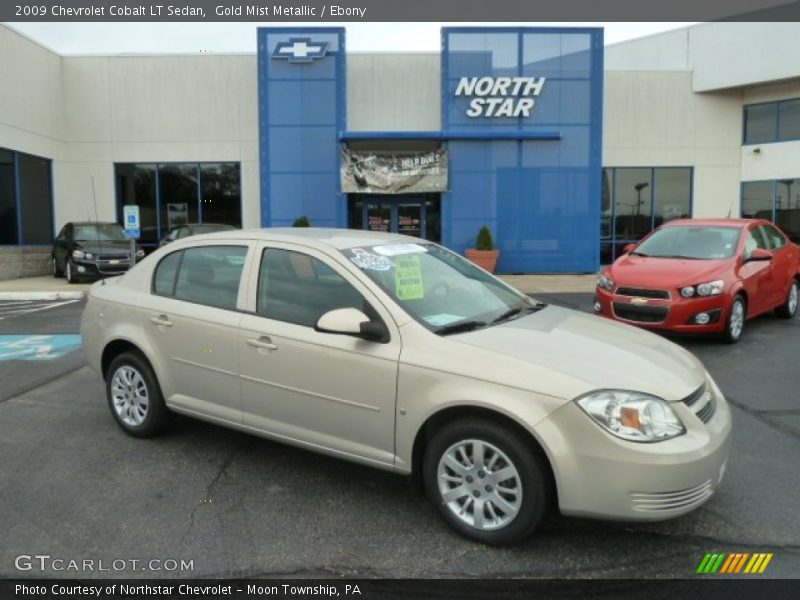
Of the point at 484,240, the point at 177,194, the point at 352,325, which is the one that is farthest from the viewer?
the point at 177,194

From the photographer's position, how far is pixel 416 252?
4.43 meters

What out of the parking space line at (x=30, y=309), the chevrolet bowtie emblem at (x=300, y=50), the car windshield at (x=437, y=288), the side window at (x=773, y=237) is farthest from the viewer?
the chevrolet bowtie emblem at (x=300, y=50)

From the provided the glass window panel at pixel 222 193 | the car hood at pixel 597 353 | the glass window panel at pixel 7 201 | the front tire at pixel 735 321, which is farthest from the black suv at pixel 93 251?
the car hood at pixel 597 353

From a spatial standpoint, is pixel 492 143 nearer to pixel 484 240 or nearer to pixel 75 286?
pixel 484 240

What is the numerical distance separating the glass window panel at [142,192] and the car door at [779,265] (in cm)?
1686

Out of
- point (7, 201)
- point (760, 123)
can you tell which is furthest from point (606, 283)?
point (7, 201)

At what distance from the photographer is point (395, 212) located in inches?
803

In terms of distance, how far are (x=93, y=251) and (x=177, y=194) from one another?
4586mm

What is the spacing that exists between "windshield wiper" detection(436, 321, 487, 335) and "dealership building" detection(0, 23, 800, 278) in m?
15.5

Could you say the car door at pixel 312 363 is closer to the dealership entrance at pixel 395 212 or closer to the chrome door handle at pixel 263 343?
the chrome door handle at pixel 263 343

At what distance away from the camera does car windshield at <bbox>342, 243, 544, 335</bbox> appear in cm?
381

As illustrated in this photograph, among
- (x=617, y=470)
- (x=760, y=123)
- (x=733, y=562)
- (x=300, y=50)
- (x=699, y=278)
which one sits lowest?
(x=733, y=562)

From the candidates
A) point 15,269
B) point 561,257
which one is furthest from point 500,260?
point 15,269

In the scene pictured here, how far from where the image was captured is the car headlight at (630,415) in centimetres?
309
